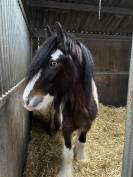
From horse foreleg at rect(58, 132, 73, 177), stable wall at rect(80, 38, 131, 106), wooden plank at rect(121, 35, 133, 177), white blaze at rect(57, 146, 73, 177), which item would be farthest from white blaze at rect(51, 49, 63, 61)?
stable wall at rect(80, 38, 131, 106)

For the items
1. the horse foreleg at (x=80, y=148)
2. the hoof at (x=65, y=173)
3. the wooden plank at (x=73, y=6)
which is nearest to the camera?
→ the hoof at (x=65, y=173)

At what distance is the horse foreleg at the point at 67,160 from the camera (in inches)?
90.4

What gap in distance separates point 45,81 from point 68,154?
763 mm

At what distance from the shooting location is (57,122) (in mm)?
3029

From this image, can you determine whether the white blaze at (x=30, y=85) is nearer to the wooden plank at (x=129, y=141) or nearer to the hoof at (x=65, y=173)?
the hoof at (x=65, y=173)

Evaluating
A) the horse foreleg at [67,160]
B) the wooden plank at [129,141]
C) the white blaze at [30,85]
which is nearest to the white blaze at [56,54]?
the white blaze at [30,85]

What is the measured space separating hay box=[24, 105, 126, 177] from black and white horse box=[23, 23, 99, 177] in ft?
0.44

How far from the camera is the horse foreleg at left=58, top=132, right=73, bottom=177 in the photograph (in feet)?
7.54

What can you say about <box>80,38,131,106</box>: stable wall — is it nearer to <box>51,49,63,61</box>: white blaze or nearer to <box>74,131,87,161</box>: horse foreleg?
<box>74,131,87,161</box>: horse foreleg

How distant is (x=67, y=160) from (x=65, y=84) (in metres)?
0.71

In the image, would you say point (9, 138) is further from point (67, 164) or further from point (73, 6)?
point (73, 6)

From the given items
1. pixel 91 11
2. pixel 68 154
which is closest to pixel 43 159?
pixel 68 154

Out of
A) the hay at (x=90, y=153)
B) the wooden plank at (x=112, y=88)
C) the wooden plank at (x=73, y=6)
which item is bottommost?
the hay at (x=90, y=153)

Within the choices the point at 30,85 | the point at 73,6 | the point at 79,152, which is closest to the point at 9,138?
the point at 30,85
